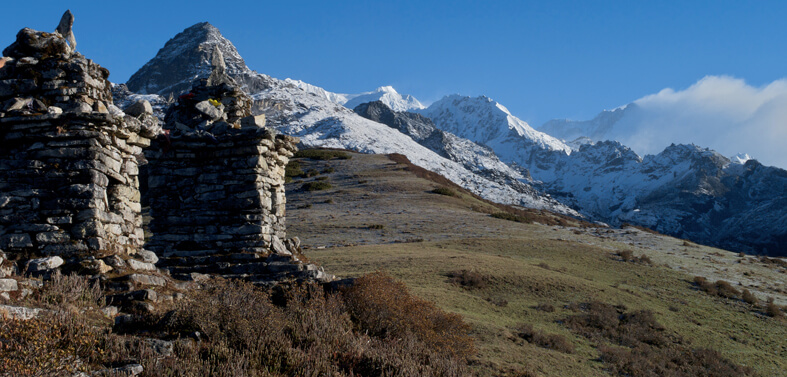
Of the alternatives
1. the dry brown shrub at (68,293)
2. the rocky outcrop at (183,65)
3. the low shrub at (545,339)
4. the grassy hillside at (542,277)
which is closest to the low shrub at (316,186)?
the grassy hillside at (542,277)

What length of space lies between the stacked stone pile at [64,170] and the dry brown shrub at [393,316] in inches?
124

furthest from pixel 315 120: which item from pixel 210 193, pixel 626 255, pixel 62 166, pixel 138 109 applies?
pixel 62 166

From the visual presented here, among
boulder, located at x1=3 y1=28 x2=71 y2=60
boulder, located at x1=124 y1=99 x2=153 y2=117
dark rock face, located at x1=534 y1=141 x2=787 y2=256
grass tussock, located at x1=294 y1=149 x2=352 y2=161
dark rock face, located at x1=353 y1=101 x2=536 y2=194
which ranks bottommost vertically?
dark rock face, located at x1=534 y1=141 x2=787 y2=256

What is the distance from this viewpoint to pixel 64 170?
7.61 m

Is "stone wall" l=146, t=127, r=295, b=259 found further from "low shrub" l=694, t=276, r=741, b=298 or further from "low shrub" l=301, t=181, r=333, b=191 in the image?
"low shrub" l=301, t=181, r=333, b=191

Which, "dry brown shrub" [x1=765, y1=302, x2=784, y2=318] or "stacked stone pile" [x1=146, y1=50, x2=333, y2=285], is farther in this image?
"dry brown shrub" [x1=765, y1=302, x2=784, y2=318]

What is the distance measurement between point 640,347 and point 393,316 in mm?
8576

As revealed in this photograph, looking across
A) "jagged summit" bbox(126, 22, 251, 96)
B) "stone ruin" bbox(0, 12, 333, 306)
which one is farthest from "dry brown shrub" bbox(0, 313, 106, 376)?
"jagged summit" bbox(126, 22, 251, 96)

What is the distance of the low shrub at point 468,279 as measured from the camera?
1806 centimetres

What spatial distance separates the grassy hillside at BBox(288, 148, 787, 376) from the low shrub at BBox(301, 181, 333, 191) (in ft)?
13.9

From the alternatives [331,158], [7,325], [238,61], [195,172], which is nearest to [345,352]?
[7,325]

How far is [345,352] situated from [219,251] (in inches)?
204

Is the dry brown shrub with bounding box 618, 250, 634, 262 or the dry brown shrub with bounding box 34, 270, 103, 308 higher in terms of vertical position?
the dry brown shrub with bounding box 34, 270, 103, 308

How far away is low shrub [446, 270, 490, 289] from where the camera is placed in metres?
18.1
